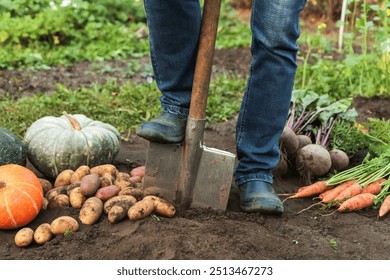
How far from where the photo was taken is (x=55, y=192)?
3.23m

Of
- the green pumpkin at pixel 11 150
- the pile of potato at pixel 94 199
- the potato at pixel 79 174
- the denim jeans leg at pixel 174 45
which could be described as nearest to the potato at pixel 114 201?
the pile of potato at pixel 94 199

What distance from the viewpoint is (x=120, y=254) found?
2709 millimetres

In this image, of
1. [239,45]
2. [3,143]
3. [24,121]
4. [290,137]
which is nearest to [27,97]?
[24,121]

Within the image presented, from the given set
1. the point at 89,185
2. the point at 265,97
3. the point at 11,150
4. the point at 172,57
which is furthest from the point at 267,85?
the point at 11,150

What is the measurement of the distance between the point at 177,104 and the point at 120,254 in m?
0.81

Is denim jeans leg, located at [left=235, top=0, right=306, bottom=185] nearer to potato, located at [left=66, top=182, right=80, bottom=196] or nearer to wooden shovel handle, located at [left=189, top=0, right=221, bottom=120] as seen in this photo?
wooden shovel handle, located at [left=189, top=0, right=221, bottom=120]

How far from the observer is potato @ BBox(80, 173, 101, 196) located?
312 centimetres

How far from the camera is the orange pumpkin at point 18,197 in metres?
2.96

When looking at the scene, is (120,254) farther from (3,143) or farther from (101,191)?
(3,143)

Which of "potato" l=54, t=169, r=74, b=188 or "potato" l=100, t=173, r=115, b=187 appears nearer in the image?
"potato" l=100, t=173, r=115, b=187

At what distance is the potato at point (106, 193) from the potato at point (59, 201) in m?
0.15

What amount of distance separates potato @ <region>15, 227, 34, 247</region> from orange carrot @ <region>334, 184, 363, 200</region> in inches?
61.5

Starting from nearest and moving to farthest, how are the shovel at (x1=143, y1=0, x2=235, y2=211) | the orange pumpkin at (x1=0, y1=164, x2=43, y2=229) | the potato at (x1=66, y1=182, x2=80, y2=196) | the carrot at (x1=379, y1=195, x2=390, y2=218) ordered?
the orange pumpkin at (x1=0, y1=164, x2=43, y2=229) → the shovel at (x1=143, y1=0, x2=235, y2=211) → the potato at (x1=66, y1=182, x2=80, y2=196) → the carrot at (x1=379, y1=195, x2=390, y2=218)

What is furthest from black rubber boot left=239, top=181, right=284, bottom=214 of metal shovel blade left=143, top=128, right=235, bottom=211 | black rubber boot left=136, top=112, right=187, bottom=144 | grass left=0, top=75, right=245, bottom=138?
grass left=0, top=75, right=245, bottom=138
